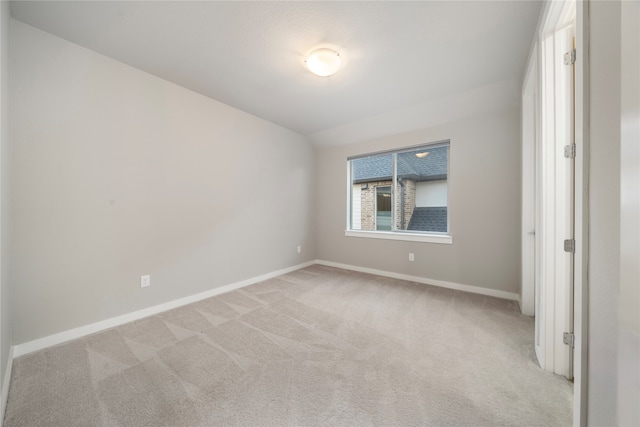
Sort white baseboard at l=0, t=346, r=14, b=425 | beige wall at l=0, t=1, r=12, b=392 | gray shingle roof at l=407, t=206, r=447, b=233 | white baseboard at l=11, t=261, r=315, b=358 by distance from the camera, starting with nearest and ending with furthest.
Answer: white baseboard at l=0, t=346, r=14, b=425
beige wall at l=0, t=1, r=12, b=392
white baseboard at l=11, t=261, r=315, b=358
gray shingle roof at l=407, t=206, r=447, b=233

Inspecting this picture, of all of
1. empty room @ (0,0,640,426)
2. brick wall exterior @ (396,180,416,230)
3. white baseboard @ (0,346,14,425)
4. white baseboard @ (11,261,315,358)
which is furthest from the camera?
brick wall exterior @ (396,180,416,230)

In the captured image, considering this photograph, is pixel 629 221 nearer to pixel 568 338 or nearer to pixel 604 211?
pixel 604 211

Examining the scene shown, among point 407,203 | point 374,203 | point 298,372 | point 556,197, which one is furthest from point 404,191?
point 298,372

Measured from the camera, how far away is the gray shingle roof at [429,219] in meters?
3.47

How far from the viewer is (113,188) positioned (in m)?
2.20

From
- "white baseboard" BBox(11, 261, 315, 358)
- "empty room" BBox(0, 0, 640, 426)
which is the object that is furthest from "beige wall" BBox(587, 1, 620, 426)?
"white baseboard" BBox(11, 261, 315, 358)

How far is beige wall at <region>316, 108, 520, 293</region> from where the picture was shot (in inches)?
111

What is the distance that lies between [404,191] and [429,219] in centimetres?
63

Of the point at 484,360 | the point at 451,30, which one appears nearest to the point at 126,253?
the point at 484,360

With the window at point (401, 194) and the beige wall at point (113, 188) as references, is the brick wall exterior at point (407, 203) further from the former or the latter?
the beige wall at point (113, 188)

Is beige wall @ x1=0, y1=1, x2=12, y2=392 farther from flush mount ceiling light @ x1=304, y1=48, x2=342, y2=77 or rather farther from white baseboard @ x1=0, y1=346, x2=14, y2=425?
flush mount ceiling light @ x1=304, y1=48, x2=342, y2=77

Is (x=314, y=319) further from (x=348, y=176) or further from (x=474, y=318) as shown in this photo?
(x=348, y=176)

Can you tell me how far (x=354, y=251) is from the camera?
165 inches

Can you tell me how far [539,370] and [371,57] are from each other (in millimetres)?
2804
